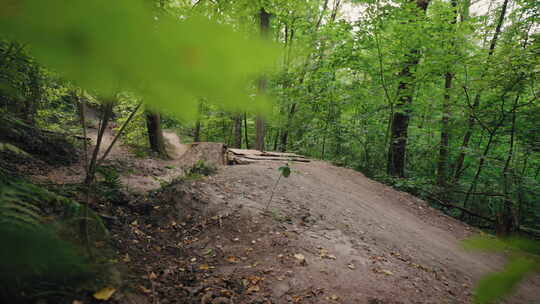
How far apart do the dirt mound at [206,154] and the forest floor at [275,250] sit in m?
2.06

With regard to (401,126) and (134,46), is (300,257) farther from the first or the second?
(401,126)

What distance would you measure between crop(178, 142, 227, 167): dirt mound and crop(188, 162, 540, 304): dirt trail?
1.76 m

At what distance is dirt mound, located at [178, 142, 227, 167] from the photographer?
641 centimetres

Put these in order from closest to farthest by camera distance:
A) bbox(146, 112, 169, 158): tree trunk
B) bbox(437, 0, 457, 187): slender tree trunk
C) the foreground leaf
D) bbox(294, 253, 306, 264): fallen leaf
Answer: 1. the foreground leaf
2. bbox(294, 253, 306, 264): fallen leaf
3. bbox(437, 0, 457, 187): slender tree trunk
4. bbox(146, 112, 169, 158): tree trunk

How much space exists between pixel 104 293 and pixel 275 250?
151 cm

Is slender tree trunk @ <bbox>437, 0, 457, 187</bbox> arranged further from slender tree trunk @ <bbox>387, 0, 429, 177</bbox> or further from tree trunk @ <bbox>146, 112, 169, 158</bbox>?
tree trunk @ <bbox>146, 112, 169, 158</bbox>

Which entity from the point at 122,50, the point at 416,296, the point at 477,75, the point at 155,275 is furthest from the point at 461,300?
the point at 477,75

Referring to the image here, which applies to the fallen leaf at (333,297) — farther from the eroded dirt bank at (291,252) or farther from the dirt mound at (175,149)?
the dirt mound at (175,149)

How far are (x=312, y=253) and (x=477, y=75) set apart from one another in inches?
254

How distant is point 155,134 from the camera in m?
7.70

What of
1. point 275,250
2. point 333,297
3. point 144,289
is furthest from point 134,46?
point 275,250

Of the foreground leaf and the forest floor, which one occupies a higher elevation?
the foreground leaf

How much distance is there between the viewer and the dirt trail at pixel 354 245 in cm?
195

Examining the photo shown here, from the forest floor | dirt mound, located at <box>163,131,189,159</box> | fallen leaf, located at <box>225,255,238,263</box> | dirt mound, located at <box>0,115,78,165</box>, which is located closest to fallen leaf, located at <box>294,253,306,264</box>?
the forest floor
